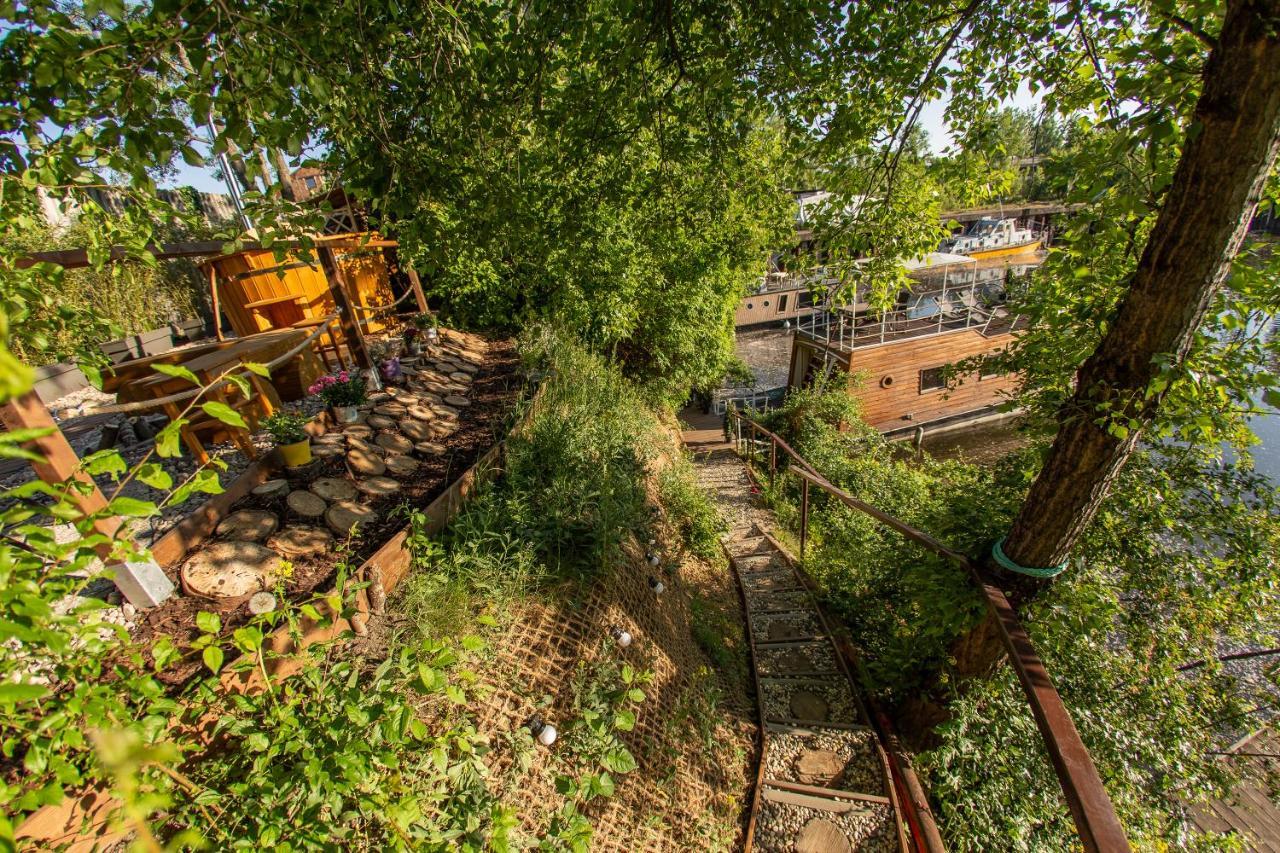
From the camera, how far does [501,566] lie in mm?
3148

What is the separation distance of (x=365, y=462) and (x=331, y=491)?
0.47 meters

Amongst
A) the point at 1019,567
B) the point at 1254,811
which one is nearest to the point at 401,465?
the point at 1019,567

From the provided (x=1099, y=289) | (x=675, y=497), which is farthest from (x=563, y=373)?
(x=1099, y=289)

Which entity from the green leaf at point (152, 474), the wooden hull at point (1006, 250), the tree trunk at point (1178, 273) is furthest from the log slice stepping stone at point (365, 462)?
the wooden hull at point (1006, 250)

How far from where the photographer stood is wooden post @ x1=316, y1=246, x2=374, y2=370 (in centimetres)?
523

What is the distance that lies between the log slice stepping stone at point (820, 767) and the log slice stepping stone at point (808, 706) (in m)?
0.36

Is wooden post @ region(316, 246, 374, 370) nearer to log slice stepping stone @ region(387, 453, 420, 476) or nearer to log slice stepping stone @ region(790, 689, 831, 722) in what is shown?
log slice stepping stone @ region(387, 453, 420, 476)

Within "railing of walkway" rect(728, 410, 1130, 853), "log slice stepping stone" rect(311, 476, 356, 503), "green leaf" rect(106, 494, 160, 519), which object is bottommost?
"railing of walkway" rect(728, 410, 1130, 853)

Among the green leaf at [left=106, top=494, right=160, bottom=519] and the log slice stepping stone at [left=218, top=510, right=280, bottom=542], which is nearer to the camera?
the green leaf at [left=106, top=494, right=160, bottom=519]

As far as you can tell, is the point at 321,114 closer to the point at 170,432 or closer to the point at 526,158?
the point at 526,158

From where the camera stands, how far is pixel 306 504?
3471 mm

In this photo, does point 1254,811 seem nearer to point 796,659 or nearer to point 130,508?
point 796,659

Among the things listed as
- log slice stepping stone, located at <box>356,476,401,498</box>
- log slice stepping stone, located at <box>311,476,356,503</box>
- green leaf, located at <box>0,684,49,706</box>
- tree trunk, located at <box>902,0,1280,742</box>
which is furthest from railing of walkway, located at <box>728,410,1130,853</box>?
log slice stepping stone, located at <box>311,476,356,503</box>

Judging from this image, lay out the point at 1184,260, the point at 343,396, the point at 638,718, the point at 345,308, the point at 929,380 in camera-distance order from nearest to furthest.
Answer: the point at 1184,260
the point at 638,718
the point at 343,396
the point at 345,308
the point at 929,380
